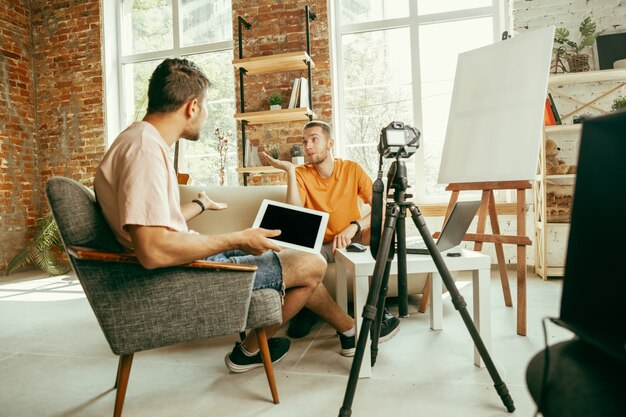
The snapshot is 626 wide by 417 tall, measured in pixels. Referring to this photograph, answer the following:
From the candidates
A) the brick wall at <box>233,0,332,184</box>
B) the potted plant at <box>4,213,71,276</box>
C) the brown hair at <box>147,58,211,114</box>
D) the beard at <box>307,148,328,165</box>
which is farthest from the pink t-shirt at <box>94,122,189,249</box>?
the potted plant at <box>4,213,71,276</box>

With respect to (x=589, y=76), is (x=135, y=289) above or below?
below

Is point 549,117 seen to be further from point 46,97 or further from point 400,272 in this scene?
point 46,97

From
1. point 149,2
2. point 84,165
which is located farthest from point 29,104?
point 149,2

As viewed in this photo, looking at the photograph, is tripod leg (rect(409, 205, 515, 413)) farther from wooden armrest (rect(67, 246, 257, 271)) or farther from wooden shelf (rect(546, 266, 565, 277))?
wooden shelf (rect(546, 266, 565, 277))

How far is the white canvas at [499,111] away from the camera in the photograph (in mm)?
2223

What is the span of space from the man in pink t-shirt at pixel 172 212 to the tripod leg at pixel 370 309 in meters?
0.35

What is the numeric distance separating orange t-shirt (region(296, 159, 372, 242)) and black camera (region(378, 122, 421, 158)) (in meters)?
1.15

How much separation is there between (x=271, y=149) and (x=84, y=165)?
235 centimetres

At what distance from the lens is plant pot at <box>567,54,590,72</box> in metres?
3.31

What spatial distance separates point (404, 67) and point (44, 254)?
425cm

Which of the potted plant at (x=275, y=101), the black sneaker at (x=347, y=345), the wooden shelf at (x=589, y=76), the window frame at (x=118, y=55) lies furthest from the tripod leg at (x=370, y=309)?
the window frame at (x=118, y=55)

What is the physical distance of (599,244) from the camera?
0.63 metres

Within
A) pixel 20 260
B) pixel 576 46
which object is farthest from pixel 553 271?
pixel 20 260

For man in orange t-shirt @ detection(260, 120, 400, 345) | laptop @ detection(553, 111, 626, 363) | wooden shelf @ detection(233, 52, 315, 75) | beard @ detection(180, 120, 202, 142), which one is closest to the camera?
laptop @ detection(553, 111, 626, 363)
